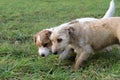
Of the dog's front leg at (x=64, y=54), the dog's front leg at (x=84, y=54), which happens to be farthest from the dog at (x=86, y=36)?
the dog's front leg at (x=64, y=54)

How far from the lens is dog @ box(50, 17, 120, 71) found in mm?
5965

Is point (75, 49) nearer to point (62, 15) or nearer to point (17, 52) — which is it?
point (17, 52)

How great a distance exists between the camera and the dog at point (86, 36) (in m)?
5.96

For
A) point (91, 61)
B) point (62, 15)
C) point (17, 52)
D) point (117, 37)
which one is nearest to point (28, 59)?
point (17, 52)

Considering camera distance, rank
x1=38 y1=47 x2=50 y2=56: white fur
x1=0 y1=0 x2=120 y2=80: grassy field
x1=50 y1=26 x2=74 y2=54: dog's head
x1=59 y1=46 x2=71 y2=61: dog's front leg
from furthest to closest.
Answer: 1. x1=38 y1=47 x2=50 y2=56: white fur
2. x1=59 y1=46 x2=71 y2=61: dog's front leg
3. x1=50 y1=26 x2=74 y2=54: dog's head
4. x1=0 y1=0 x2=120 y2=80: grassy field

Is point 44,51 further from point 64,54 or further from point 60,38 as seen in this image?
point 60,38

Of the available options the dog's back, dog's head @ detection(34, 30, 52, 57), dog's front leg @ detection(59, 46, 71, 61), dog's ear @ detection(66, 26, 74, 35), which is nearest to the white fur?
dog's head @ detection(34, 30, 52, 57)

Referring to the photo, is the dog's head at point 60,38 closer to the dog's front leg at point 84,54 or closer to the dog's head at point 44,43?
the dog's front leg at point 84,54

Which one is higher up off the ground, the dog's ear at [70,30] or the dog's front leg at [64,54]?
the dog's ear at [70,30]

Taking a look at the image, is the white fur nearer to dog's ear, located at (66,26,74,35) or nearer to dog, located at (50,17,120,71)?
dog, located at (50,17,120,71)

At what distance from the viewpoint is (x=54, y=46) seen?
5875mm

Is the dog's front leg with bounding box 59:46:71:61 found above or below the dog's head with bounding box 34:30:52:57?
below

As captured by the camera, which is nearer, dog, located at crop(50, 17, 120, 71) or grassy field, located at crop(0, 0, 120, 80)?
grassy field, located at crop(0, 0, 120, 80)

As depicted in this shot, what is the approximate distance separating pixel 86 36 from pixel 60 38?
1.54 ft
